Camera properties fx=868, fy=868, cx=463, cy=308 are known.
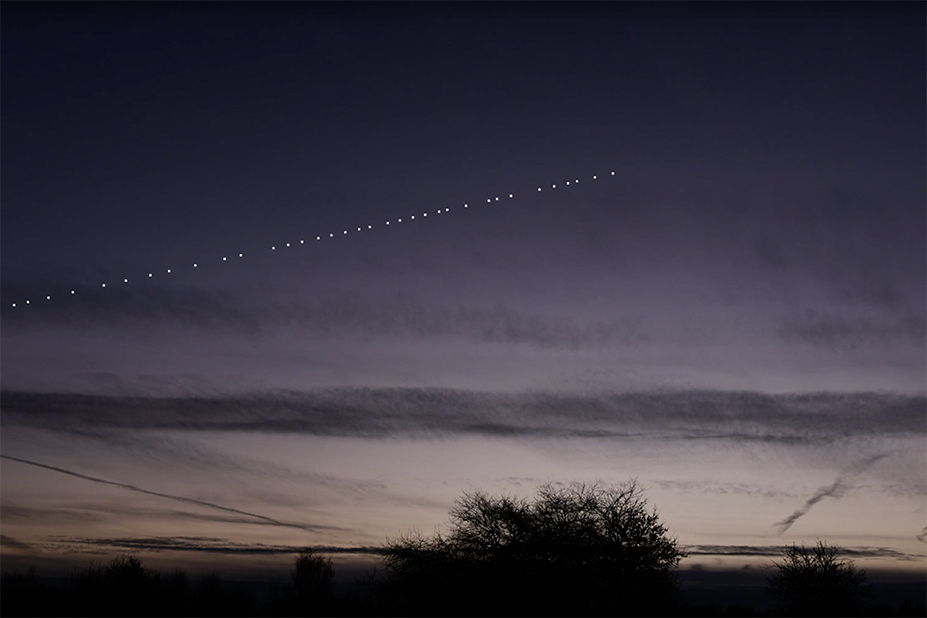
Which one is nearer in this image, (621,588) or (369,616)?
(369,616)

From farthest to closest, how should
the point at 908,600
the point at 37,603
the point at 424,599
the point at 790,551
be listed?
the point at 790,551
the point at 908,600
the point at 37,603
the point at 424,599

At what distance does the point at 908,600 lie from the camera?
5262 cm

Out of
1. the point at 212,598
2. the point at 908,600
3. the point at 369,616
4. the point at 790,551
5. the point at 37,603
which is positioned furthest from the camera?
the point at 790,551

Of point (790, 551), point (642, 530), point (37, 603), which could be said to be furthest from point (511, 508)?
point (790, 551)

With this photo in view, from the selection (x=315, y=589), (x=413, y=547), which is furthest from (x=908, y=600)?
(x=315, y=589)

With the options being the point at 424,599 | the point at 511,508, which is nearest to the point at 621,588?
the point at 511,508

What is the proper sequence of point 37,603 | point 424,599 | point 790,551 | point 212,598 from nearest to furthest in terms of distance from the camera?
point 424,599 → point 37,603 → point 212,598 → point 790,551

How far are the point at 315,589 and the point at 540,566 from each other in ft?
71.5

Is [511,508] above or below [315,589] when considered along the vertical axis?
above

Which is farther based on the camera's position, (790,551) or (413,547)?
(790,551)

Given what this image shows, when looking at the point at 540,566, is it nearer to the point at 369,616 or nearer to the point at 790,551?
the point at 369,616

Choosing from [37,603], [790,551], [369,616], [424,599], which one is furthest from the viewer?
[790,551]

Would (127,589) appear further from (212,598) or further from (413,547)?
(413,547)

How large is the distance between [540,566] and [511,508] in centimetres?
405
